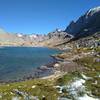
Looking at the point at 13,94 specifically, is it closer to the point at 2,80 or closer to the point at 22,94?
the point at 22,94

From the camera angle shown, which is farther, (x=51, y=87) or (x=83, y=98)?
(x=51, y=87)

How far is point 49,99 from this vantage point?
35594mm

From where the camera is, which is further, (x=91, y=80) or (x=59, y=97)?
(x=91, y=80)

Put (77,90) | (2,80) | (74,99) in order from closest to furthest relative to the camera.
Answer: (74,99)
(77,90)
(2,80)

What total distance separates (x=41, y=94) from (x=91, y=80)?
28.0ft

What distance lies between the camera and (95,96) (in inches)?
1430

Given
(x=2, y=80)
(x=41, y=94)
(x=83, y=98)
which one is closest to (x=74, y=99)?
(x=83, y=98)

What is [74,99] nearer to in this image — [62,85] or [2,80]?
[62,85]

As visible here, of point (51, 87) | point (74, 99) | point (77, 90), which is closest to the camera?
point (74, 99)

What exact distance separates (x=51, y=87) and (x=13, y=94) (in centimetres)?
573

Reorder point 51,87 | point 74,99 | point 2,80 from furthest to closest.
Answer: point 2,80
point 51,87
point 74,99

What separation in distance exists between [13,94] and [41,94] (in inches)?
149

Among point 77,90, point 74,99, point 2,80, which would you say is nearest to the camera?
point 74,99

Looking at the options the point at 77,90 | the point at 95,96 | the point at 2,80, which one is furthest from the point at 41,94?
the point at 2,80
